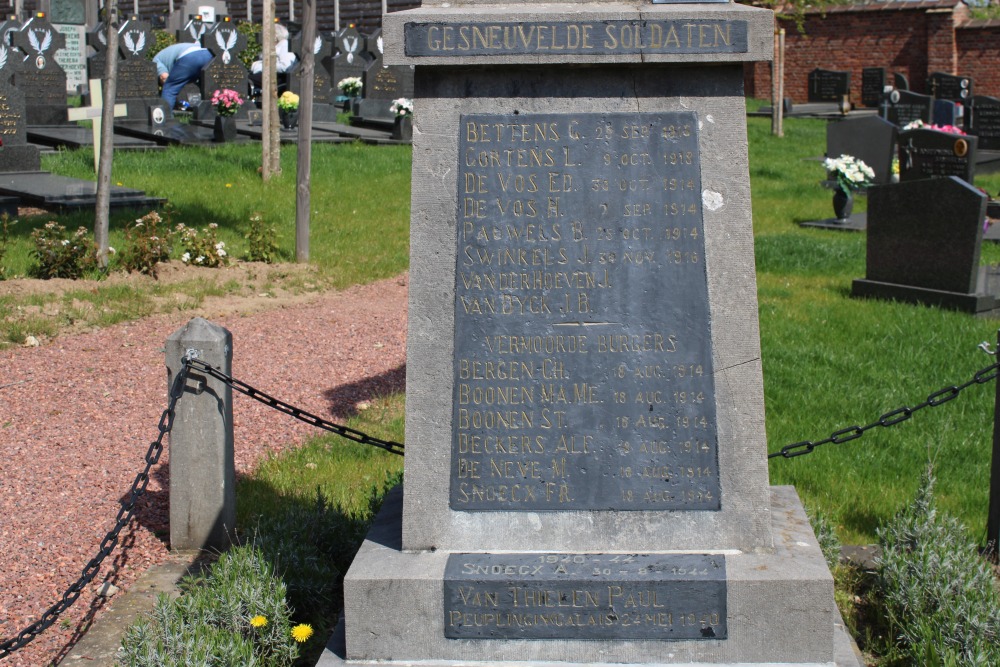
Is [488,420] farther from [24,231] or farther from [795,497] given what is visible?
[24,231]

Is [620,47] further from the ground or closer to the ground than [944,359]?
further from the ground

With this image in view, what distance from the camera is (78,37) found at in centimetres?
2972

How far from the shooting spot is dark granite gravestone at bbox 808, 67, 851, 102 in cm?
3269

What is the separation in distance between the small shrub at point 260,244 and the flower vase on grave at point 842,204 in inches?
290

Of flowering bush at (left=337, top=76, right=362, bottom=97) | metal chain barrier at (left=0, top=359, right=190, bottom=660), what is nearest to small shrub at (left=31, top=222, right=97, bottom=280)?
metal chain barrier at (left=0, top=359, right=190, bottom=660)

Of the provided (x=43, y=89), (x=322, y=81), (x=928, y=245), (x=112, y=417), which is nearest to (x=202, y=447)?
(x=112, y=417)

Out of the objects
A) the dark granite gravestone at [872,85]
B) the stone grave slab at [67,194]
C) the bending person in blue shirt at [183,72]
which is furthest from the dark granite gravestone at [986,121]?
the bending person in blue shirt at [183,72]

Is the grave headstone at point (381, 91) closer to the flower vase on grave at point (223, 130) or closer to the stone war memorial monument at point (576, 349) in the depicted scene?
the flower vase on grave at point (223, 130)

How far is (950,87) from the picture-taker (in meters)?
29.2

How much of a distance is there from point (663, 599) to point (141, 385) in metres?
5.04

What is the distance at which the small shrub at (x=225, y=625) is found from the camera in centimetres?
371

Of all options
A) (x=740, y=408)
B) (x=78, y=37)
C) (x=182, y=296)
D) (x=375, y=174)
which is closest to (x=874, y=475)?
(x=740, y=408)

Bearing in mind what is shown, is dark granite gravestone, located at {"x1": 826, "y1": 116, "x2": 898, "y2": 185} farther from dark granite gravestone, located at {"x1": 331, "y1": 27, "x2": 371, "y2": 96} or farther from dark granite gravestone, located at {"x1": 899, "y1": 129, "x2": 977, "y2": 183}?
dark granite gravestone, located at {"x1": 331, "y1": 27, "x2": 371, "y2": 96}

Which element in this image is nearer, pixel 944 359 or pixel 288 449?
pixel 288 449
